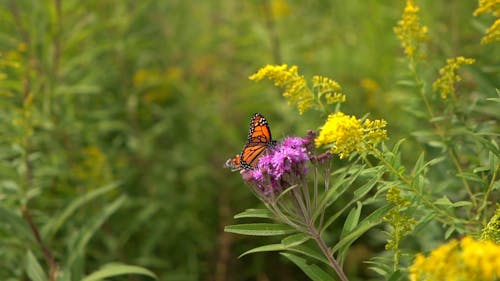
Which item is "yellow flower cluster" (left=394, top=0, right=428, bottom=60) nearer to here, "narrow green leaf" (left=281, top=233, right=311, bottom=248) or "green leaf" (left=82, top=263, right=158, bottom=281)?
"narrow green leaf" (left=281, top=233, right=311, bottom=248)

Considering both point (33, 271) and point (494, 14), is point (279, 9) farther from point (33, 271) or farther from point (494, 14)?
point (33, 271)

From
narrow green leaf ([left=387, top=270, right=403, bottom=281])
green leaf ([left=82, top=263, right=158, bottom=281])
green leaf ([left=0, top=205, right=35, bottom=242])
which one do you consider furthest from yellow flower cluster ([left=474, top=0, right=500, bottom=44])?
green leaf ([left=0, top=205, right=35, bottom=242])

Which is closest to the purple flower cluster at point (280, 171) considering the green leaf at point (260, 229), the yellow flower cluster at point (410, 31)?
the green leaf at point (260, 229)

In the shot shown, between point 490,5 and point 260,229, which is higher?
point 490,5

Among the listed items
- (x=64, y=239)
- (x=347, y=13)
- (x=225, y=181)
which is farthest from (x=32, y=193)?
(x=347, y=13)

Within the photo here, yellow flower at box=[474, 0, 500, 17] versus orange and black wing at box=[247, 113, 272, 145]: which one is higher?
yellow flower at box=[474, 0, 500, 17]

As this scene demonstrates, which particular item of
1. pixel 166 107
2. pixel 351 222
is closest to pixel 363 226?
pixel 351 222
